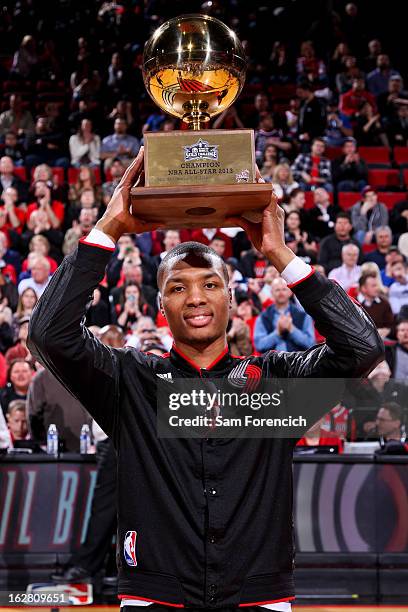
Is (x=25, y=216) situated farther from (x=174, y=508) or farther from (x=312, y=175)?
(x=174, y=508)

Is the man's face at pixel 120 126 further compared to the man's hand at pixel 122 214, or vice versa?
the man's face at pixel 120 126

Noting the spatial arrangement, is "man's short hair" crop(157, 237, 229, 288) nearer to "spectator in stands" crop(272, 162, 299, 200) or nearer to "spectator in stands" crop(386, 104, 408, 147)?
"spectator in stands" crop(272, 162, 299, 200)

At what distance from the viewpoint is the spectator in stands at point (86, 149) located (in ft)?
36.9

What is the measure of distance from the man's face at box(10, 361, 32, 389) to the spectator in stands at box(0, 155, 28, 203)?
3.54 m

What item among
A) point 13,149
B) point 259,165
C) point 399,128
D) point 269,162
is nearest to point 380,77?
point 399,128

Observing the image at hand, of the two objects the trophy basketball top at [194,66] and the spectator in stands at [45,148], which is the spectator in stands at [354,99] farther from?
the trophy basketball top at [194,66]

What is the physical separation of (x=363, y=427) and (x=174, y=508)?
4.34m

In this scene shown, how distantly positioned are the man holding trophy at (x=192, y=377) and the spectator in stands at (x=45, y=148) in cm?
913

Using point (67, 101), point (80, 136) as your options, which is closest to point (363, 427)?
point (80, 136)

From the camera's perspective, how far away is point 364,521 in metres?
5.68

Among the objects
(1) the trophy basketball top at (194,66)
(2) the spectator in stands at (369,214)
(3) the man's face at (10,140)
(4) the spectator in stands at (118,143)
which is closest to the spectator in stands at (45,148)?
(3) the man's face at (10,140)

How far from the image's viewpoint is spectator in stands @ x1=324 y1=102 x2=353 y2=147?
11938 millimetres

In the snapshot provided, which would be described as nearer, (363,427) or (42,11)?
(363,427)

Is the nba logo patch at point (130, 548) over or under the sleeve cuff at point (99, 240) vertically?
under
